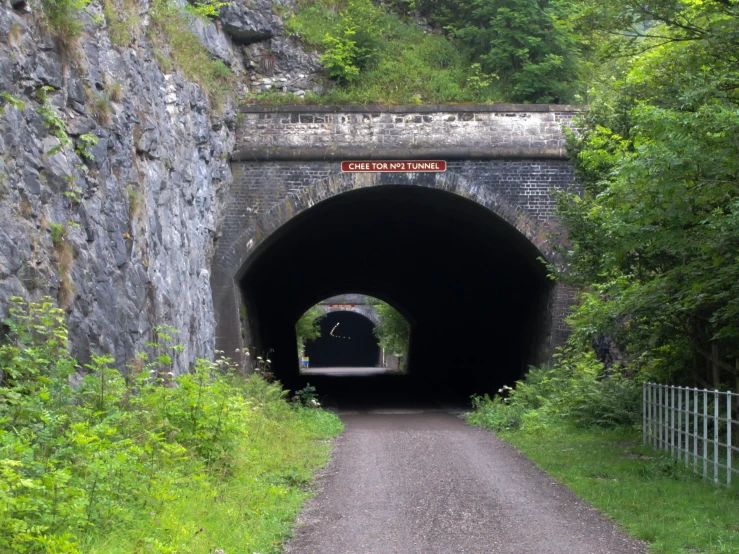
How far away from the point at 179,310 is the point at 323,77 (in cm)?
843

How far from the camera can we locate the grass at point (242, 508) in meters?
5.37

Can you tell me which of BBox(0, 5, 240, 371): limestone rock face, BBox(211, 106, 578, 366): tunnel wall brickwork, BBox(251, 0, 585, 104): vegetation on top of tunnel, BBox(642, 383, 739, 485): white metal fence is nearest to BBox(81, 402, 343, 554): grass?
BBox(0, 5, 240, 371): limestone rock face

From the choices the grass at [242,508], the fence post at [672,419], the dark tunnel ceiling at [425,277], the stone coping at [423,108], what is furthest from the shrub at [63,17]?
the dark tunnel ceiling at [425,277]

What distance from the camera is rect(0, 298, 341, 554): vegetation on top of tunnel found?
4887mm

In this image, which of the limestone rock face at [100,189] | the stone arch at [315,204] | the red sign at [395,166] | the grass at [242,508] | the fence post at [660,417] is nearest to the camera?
the grass at [242,508]

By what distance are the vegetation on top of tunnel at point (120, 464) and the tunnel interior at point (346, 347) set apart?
54661 millimetres

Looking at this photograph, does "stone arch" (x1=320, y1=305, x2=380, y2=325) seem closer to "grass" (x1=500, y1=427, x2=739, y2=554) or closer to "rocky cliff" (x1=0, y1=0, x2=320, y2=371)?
"rocky cliff" (x1=0, y1=0, x2=320, y2=371)

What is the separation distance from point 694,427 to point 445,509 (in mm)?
2843

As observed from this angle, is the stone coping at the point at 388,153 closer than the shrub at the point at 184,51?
No

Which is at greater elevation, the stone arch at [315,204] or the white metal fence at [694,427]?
the stone arch at [315,204]

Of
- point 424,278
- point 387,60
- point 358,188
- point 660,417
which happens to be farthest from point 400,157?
→ point 424,278

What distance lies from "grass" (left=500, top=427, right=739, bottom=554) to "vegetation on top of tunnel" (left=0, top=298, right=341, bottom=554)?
2705mm

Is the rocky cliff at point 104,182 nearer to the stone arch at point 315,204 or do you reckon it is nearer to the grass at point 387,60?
the stone arch at point 315,204

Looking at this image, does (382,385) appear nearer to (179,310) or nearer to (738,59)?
(179,310)
